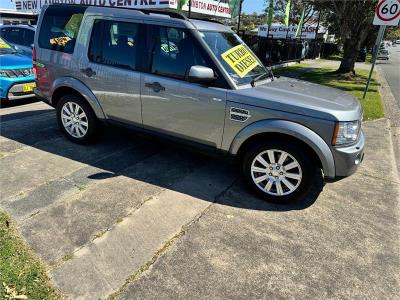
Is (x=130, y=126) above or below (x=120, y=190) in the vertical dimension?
above

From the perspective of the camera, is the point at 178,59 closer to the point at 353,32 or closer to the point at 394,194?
the point at 394,194

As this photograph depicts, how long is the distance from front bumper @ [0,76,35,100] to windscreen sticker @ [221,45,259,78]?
543 centimetres

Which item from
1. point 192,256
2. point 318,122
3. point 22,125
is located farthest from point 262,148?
point 22,125

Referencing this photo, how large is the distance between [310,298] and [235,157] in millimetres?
1831

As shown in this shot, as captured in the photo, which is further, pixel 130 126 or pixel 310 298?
pixel 130 126

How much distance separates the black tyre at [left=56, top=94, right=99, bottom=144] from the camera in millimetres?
4957

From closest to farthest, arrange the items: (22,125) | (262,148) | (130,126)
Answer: (262,148)
(130,126)
(22,125)

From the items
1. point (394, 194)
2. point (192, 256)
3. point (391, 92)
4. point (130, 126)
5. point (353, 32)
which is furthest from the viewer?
point (353, 32)

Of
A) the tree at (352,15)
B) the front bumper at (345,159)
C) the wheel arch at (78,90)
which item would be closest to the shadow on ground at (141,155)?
the wheel arch at (78,90)

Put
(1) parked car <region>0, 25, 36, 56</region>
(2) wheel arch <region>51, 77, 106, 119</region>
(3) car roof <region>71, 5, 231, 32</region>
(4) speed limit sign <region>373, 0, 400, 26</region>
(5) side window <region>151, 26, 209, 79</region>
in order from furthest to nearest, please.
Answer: (1) parked car <region>0, 25, 36, 56</region> < (4) speed limit sign <region>373, 0, 400, 26</region> < (2) wheel arch <region>51, 77, 106, 119</region> < (3) car roof <region>71, 5, 231, 32</region> < (5) side window <region>151, 26, 209, 79</region>

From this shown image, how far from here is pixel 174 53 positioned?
162 inches

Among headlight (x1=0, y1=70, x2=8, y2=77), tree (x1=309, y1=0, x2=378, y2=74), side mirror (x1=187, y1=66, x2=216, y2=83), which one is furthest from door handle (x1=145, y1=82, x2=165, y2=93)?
tree (x1=309, y1=0, x2=378, y2=74)

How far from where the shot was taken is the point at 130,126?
15.4 ft

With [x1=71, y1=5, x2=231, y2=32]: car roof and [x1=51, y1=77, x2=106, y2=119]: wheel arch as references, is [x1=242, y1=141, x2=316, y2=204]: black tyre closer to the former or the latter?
[x1=71, y1=5, x2=231, y2=32]: car roof
